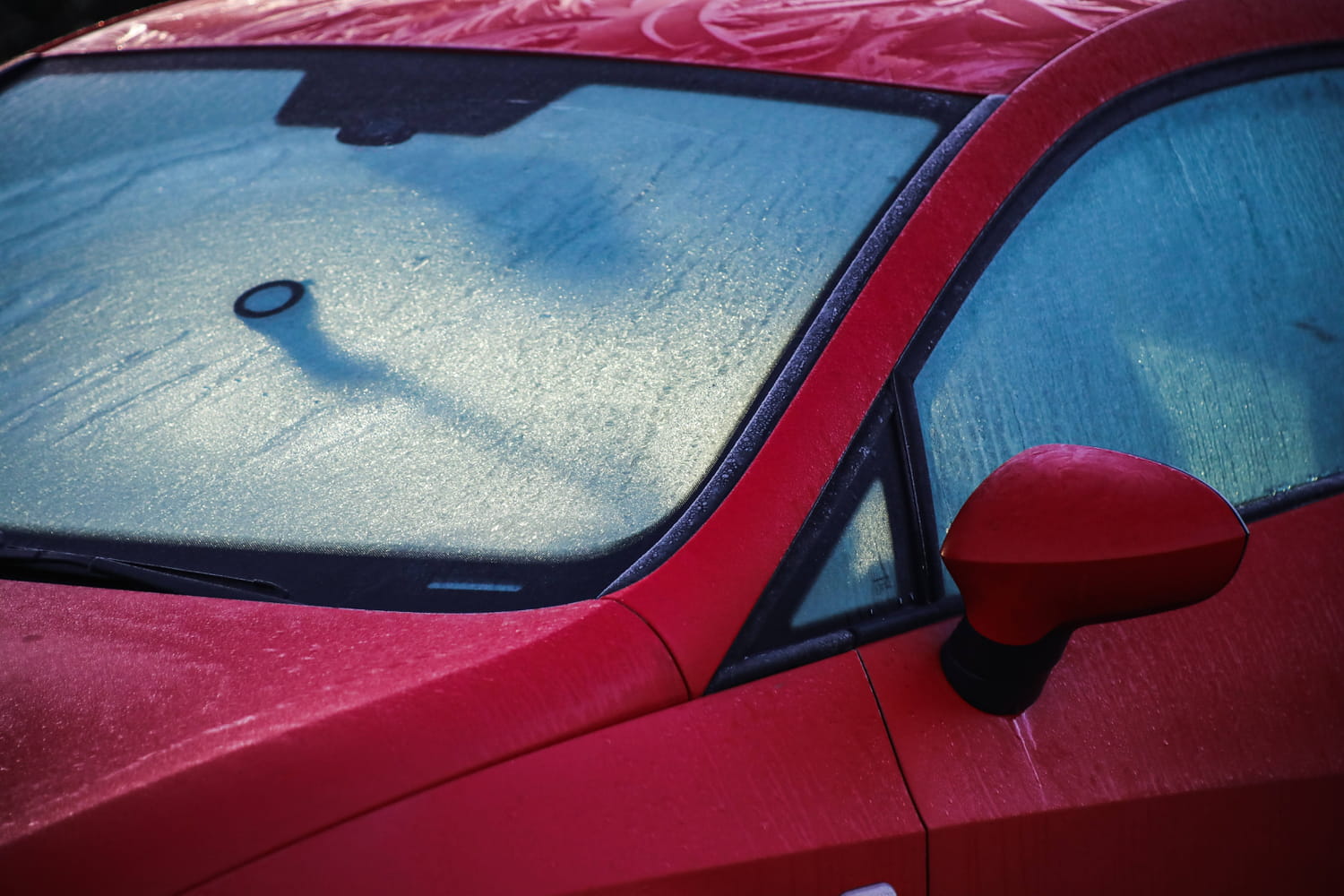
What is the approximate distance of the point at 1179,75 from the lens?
4.46 feet

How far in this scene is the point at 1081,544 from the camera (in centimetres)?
89

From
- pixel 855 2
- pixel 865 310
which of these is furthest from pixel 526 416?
pixel 855 2

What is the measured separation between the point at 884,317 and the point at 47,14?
29.8 feet

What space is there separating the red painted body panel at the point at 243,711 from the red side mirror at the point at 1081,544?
11.7 inches

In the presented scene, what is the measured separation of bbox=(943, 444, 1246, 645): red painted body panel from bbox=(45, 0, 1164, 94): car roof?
0.61 m

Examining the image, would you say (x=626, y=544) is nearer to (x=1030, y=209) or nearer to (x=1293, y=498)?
(x=1030, y=209)

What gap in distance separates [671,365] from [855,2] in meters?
0.73

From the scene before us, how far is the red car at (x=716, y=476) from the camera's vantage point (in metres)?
0.88

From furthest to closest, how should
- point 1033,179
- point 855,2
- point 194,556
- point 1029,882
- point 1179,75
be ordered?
point 855,2 → point 1179,75 → point 1033,179 → point 194,556 → point 1029,882

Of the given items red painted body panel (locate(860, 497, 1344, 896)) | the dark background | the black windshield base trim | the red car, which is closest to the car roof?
the red car

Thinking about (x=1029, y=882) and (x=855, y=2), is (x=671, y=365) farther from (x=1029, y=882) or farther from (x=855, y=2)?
(x=855, y=2)

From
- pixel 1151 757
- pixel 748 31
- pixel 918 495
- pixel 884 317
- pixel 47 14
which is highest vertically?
pixel 47 14

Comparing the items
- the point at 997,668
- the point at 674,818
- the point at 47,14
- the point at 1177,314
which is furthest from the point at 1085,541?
the point at 47,14

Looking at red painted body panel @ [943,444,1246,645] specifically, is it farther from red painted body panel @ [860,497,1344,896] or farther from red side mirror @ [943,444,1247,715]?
red painted body panel @ [860,497,1344,896]
